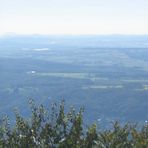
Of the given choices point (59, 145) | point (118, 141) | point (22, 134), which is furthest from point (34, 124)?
point (118, 141)

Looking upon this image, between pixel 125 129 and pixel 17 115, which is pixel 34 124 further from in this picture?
pixel 125 129

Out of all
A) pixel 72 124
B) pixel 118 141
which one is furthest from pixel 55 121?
pixel 118 141

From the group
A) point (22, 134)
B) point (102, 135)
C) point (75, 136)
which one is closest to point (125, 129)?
point (102, 135)

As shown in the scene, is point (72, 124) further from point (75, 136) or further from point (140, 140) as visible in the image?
point (140, 140)

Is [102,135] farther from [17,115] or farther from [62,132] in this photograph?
[17,115]

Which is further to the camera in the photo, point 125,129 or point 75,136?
point 125,129

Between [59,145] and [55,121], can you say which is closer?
[59,145]
